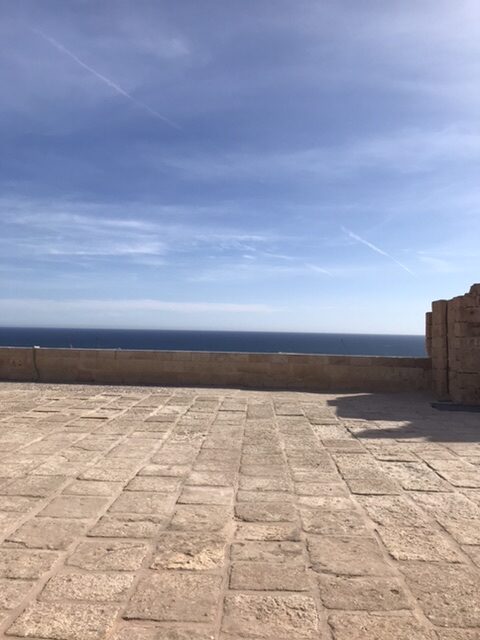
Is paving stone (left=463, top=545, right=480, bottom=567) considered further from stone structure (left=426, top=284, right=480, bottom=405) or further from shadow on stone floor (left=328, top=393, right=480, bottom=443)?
stone structure (left=426, top=284, right=480, bottom=405)

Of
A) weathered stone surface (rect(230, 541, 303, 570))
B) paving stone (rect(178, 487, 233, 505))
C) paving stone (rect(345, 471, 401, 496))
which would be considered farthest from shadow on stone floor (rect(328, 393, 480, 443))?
weathered stone surface (rect(230, 541, 303, 570))

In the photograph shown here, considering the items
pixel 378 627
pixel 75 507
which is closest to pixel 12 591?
pixel 75 507

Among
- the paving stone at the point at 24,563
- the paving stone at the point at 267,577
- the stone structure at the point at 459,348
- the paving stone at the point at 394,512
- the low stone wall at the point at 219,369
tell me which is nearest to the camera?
the paving stone at the point at 267,577

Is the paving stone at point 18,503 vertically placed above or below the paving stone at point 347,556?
above

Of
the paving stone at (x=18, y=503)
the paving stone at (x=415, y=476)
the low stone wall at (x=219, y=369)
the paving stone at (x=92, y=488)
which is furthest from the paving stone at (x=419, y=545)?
the low stone wall at (x=219, y=369)

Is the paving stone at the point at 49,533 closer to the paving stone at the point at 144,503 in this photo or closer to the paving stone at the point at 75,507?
the paving stone at the point at 75,507

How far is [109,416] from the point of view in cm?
714

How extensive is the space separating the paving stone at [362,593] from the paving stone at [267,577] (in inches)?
4.4

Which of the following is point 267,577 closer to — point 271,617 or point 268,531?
point 271,617

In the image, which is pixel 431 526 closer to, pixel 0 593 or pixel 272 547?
pixel 272 547

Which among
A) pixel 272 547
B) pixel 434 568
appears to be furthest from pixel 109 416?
pixel 434 568

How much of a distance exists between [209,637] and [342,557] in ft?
3.28

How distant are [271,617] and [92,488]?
215cm

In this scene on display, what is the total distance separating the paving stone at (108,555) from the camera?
272 cm
